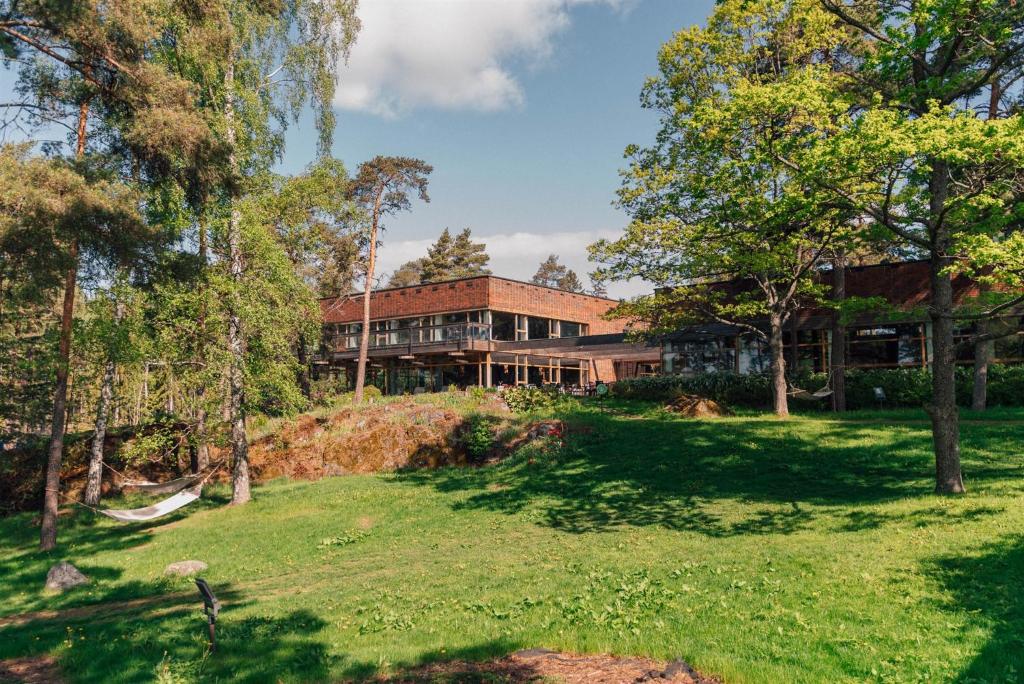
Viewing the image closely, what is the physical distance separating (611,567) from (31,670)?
737 centimetres

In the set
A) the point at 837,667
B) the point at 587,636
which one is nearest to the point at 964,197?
the point at 837,667

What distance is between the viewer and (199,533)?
54.7 ft

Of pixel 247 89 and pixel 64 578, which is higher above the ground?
pixel 247 89

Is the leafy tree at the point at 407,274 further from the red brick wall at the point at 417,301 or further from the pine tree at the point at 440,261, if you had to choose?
the red brick wall at the point at 417,301

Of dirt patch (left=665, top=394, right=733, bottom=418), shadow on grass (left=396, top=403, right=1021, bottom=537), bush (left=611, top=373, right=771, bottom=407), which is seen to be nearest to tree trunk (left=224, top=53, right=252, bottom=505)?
shadow on grass (left=396, top=403, right=1021, bottom=537)

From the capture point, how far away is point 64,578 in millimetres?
12719

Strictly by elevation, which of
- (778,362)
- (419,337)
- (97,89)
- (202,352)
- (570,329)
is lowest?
(778,362)

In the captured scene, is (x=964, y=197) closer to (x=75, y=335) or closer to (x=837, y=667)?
(x=837, y=667)

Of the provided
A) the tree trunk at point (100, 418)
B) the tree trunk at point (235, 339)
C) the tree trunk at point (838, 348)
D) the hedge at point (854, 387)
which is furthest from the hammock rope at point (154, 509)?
the tree trunk at point (838, 348)

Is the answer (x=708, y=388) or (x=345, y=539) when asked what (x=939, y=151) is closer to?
(x=345, y=539)

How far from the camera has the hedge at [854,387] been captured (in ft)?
71.5

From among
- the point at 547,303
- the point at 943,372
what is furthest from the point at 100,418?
the point at 547,303

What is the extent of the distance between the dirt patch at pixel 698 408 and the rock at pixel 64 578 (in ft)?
58.4

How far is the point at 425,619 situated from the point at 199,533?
10718 millimetres
